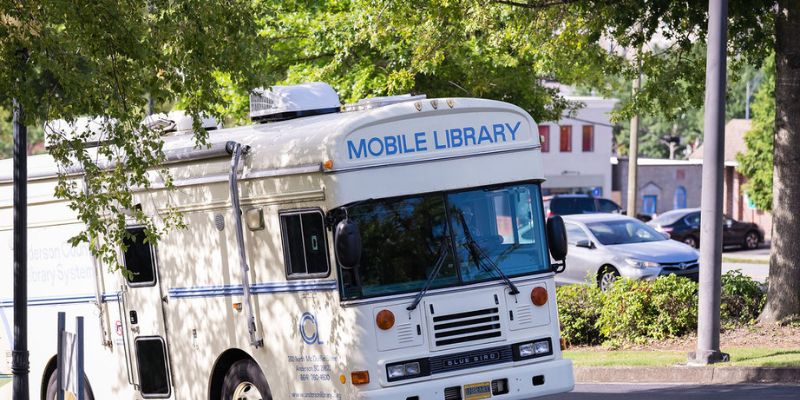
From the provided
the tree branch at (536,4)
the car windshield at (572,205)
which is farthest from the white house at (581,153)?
the tree branch at (536,4)

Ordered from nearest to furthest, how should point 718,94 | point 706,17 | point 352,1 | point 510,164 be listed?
1. point 510,164
2. point 718,94
3. point 706,17
4. point 352,1

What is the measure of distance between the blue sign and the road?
339 centimetres

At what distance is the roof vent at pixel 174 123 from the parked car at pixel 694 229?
108ft

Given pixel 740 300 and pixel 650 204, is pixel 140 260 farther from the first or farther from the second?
pixel 650 204

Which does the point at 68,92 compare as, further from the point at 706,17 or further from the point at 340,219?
the point at 706,17

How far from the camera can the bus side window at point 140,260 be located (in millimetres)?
12328

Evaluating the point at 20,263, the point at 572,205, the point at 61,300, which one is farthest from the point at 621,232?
the point at 572,205

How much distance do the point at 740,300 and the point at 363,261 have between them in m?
8.41

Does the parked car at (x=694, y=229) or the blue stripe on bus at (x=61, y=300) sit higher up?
the blue stripe on bus at (x=61, y=300)

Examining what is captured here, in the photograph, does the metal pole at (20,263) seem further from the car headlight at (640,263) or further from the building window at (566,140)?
the building window at (566,140)

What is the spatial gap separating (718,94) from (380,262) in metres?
5.61

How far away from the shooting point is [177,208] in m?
12.0

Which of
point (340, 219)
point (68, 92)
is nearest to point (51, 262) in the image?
point (68, 92)

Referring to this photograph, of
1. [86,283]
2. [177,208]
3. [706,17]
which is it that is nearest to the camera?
[177,208]
